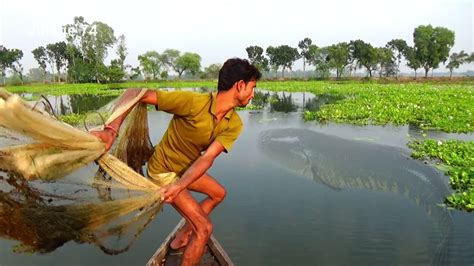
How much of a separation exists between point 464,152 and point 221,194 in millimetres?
7858

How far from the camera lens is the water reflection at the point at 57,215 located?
2.60 metres

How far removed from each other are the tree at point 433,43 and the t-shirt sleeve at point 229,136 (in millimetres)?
66870

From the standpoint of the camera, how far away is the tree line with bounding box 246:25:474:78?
62.2 metres

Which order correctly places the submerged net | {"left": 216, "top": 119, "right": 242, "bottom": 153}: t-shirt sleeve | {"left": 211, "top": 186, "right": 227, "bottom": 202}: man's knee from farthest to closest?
{"left": 211, "top": 186, "right": 227, "bottom": 202}: man's knee
{"left": 216, "top": 119, "right": 242, "bottom": 153}: t-shirt sleeve
the submerged net

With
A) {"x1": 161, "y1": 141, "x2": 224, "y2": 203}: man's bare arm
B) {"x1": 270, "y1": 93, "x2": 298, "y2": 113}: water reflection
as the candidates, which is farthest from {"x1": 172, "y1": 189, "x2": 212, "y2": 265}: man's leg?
{"x1": 270, "y1": 93, "x2": 298, "y2": 113}: water reflection

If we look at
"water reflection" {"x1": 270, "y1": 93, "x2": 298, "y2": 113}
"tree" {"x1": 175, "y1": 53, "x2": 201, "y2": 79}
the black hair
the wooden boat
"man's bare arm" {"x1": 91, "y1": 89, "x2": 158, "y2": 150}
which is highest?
"tree" {"x1": 175, "y1": 53, "x2": 201, "y2": 79}

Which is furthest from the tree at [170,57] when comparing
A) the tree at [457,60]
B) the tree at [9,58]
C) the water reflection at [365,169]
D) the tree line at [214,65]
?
the water reflection at [365,169]

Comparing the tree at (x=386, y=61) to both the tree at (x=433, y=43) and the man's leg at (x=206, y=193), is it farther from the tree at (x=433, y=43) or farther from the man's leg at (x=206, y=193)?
the man's leg at (x=206, y=193)

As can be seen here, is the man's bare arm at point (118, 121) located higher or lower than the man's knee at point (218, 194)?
higher

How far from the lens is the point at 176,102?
2.96 metres

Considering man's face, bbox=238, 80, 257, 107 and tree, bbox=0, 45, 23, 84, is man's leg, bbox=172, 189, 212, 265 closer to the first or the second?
man's face, bbox=238, 80, 257, 107

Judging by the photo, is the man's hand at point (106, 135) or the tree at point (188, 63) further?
the tree at point (188, 63)

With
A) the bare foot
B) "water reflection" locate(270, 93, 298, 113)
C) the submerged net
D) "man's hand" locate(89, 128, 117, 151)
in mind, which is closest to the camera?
the submerged net

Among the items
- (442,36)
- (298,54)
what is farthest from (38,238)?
(298,54)
